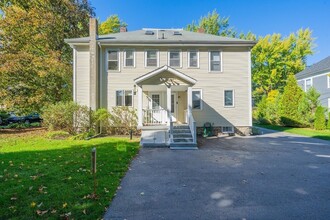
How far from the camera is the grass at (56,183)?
12.1 ft

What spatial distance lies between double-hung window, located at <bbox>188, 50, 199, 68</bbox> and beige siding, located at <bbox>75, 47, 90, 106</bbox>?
7098 mm

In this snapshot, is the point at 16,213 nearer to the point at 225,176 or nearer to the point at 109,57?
the point at 225,176

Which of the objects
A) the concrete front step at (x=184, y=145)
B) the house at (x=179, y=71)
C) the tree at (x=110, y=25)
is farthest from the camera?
the tree at (x=110, y=25)

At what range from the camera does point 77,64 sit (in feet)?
47.5

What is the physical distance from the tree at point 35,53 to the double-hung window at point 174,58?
8.57 meters

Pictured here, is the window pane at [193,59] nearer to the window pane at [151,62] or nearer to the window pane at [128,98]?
the window pane at [151,62]

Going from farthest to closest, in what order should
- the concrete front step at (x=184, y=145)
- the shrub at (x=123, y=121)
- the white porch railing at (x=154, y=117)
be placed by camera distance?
1. the shrub at (x=123, y=121)
2. the white porch railing at (x=154, y=117)
3. the concrete front step at (x=184, y=145)

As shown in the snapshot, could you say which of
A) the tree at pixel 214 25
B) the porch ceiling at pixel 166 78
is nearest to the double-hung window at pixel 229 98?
the porch ceiling at pixel 166 78

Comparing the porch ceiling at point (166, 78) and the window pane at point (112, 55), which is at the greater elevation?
the window pane at point (112, 55)

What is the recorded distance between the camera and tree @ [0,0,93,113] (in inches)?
649

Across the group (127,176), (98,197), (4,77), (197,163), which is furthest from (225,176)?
(4,77)

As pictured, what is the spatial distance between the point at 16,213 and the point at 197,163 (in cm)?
526

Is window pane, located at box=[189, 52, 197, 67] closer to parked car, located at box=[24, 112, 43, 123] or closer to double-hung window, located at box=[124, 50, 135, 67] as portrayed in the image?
double-hung window, located at box=[124, 50, 135, 67]

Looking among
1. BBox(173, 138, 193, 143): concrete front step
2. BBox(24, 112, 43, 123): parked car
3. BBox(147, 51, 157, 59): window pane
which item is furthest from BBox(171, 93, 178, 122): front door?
BBox(24, 112, 43, 123): parked car
